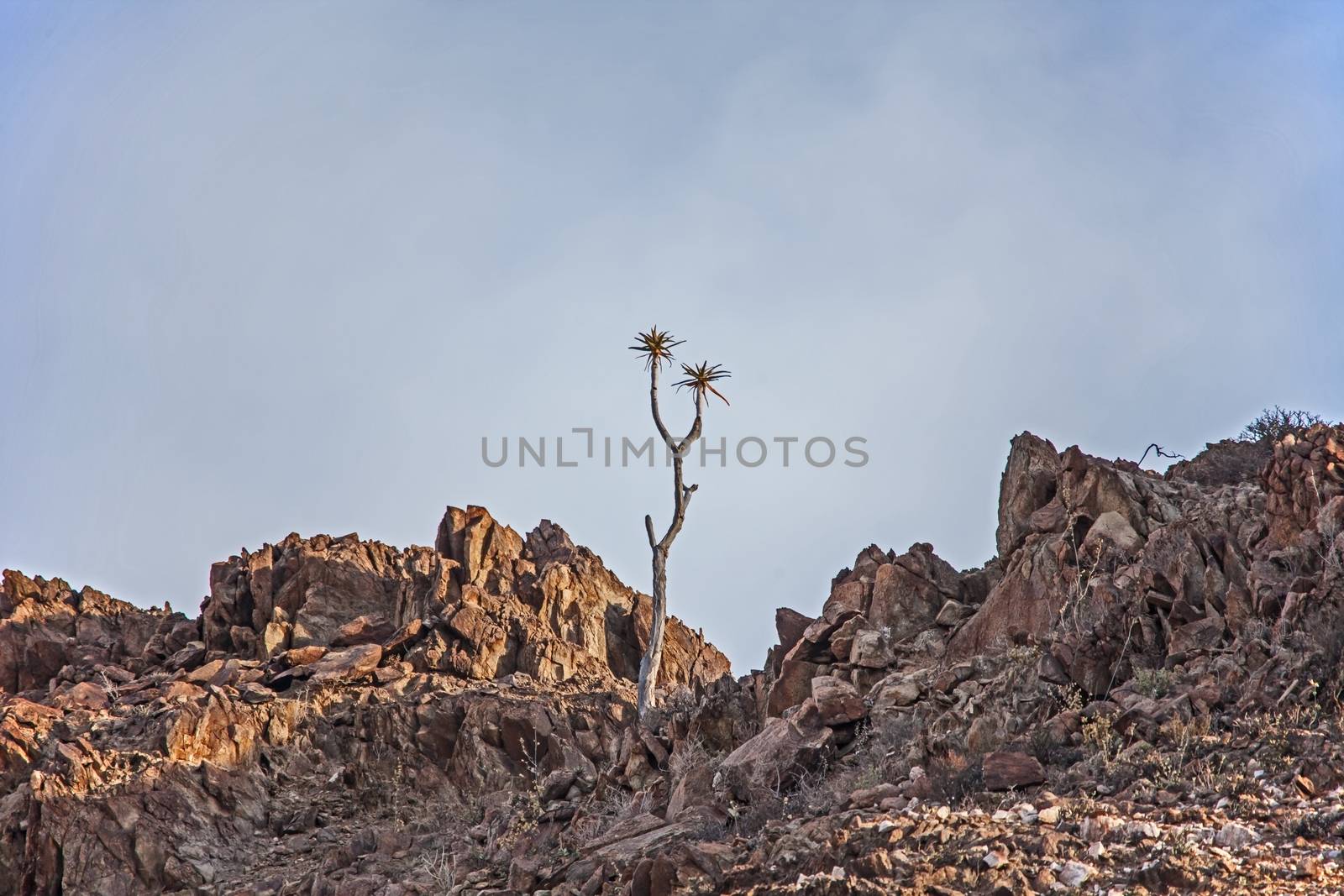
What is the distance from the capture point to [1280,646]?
1141cm

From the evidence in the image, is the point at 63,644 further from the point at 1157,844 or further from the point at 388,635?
the point at 1157,844

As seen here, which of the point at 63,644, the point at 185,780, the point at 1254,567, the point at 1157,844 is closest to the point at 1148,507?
the point at 1254,567

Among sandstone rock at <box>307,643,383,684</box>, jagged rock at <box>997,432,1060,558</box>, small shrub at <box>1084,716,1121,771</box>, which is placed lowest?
small shrub at <box>1084,716,1121,771</box>

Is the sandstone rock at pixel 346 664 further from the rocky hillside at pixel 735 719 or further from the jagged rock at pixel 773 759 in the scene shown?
the jagged rock at pixel 773 759

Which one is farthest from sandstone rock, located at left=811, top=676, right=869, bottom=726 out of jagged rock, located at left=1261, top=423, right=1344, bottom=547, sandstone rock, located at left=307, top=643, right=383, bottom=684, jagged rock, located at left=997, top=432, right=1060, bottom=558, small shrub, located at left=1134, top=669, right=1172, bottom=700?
sandstone rock, located at left=307, top=643, right=383, bottom=684

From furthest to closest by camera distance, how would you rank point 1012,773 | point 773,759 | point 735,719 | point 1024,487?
point 1024,487 → point 735,719 → point 773,759 → point 1012,773

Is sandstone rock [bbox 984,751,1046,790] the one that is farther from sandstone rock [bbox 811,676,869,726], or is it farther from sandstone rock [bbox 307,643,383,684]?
sandstone rock [bbox 307,643,383,684]

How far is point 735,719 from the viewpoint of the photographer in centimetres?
1744

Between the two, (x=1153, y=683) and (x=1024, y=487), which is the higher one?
(x=1024, y=487)

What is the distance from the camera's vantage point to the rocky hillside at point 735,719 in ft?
30.4

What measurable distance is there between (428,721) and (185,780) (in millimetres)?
4239

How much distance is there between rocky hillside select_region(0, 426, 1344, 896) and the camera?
9273 millimetres

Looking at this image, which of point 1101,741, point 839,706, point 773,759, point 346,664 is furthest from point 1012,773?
point 346,664

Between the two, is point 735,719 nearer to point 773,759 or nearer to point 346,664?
point 773,759
